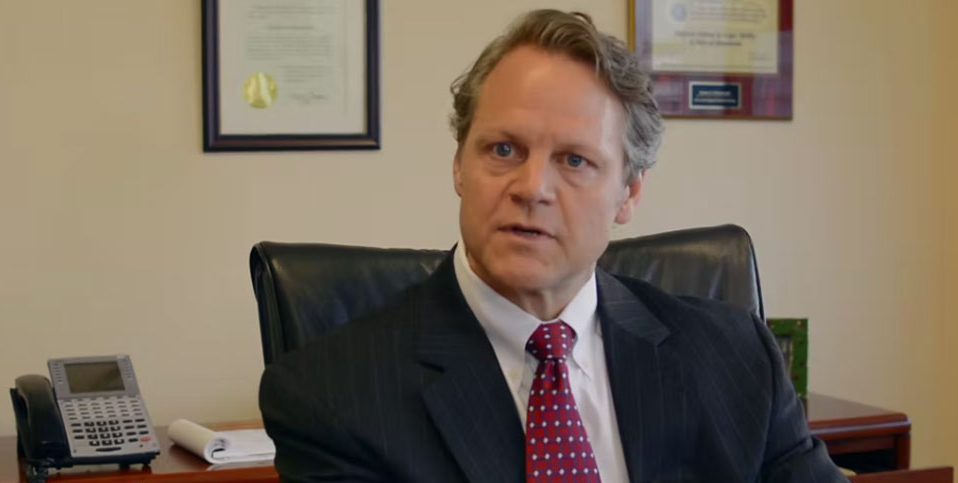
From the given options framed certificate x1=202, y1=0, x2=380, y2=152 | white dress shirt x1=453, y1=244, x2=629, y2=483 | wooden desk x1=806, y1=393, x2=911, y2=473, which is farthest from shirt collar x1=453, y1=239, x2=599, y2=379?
framed certificate x1=202, y1=0, x2=380, y2=152

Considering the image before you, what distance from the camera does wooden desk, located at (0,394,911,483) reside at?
2006 millimetres

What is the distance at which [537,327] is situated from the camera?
155cm

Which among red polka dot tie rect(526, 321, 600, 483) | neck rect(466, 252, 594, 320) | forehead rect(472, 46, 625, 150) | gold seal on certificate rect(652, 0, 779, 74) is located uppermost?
gold seal on certificate rect(652, 0, 779, 74)

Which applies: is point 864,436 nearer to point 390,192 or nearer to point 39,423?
point 390,192

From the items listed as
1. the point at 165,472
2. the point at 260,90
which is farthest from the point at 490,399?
the point at 260,90

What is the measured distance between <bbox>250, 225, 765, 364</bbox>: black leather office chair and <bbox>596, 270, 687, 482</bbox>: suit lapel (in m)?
0.26

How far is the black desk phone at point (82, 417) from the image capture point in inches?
78.4

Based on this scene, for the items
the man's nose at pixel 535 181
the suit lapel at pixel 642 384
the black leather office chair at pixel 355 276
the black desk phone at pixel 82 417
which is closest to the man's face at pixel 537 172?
the man's nose at pixel 535 181

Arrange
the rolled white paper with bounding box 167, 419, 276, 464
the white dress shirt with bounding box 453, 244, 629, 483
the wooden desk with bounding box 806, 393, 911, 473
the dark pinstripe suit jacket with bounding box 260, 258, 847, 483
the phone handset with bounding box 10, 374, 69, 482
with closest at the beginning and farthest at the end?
the dark pinstripe suit jacket with bounding box 260, 258, 847, 483 < the white dress shirt with bounding box 453, 244, 629, 483 < the phone handset with bounding box 10, 374, 69, 482 < the rolled white paper with bounding box 167, 419, 276, 464 < the wooden desk with bounding box 806, 393, 911, 473

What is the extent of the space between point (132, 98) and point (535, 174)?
49.2 inches

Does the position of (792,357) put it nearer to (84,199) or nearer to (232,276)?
(232,276)

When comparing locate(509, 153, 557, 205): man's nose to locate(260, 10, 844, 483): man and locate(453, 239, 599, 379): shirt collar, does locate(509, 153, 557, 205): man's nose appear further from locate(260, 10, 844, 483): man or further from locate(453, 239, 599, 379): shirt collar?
locate(453, 239, 599, 379): shirt collar

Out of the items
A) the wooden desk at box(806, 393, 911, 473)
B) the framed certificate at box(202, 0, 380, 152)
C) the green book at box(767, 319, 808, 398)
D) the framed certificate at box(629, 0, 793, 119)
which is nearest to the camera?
the wooden desk at box(806, 393, 911, 473)

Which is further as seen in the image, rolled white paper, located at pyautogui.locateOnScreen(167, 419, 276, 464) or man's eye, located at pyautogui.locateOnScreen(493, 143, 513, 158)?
rolled white paper, located at pyautogui.locateOnScreen(167, 419, 276, 464)
